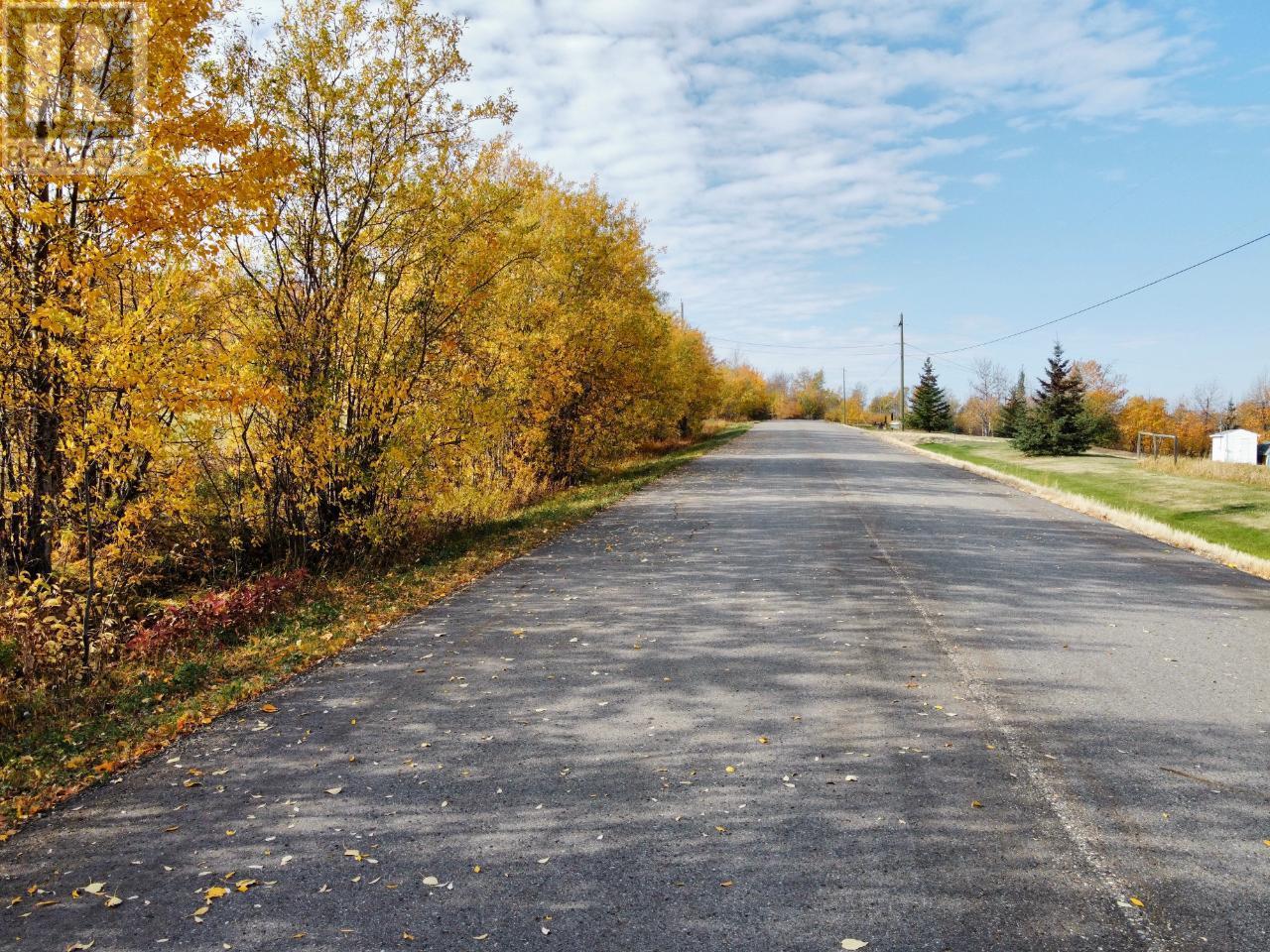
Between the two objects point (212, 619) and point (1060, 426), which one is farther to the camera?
point (1060, 426)

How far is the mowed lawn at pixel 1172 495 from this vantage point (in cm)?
1297

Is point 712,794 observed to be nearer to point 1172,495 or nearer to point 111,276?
point 111,276

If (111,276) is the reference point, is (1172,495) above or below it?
below

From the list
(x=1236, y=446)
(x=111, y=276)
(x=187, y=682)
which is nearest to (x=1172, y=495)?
(x=187, y=682)

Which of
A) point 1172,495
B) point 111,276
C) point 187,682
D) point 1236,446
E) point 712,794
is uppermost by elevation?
point 111,276

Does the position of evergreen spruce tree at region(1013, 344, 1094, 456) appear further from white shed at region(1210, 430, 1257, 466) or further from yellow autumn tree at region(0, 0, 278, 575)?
yellow autumn tree at region(0, 0, 278, 575)

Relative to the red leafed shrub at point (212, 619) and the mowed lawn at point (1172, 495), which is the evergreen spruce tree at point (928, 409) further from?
the red leafed shrub at point (212, 619)

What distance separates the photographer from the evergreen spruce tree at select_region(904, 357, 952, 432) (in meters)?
62.8

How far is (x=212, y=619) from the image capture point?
7.05 metres

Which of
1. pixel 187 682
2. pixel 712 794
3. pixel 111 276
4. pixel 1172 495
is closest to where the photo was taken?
pixel 712 794

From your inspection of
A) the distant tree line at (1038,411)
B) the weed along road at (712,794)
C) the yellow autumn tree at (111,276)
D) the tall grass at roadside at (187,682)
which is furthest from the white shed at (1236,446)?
the yellow autumn tree at (111,276)

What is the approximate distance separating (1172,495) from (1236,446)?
43.4 meters

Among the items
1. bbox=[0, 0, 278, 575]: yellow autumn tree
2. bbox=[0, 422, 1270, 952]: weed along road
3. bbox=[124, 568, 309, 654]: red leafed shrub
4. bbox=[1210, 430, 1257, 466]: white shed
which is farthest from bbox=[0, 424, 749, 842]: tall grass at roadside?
bbox=[1210, 430, 1257, 466]: white shed

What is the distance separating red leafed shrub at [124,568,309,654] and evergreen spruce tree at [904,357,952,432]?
59222 millimetres
